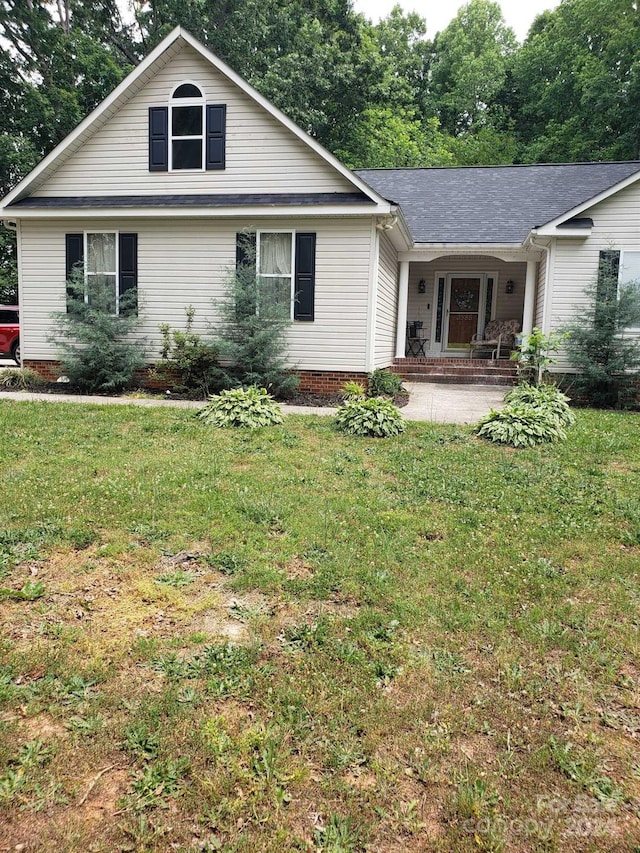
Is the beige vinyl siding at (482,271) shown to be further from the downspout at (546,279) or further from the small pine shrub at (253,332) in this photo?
the small pine shrub at (253,332)

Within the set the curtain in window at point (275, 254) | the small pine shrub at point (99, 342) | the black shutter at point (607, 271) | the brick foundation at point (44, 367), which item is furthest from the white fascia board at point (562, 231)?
the brick foundation at point (44, 367)

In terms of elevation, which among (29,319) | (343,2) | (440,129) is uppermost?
(343,2)

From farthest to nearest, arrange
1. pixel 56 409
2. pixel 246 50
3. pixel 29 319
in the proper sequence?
pixel 246 50
pixel 29 319
pixel 56 409

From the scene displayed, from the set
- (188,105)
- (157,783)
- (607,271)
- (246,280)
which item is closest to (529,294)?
(607,271)

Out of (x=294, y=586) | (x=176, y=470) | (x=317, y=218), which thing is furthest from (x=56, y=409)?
(x=294, y=586)

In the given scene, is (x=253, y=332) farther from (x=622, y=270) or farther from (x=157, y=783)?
(x=157, y=783)

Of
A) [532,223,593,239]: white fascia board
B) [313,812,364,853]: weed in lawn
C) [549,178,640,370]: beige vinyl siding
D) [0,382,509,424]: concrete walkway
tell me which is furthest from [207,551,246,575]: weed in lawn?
[532,223,593,239]: white fascia board

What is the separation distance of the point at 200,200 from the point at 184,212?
0.44 metres

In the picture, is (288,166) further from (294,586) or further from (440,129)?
(440,129)

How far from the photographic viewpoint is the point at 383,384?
10.3 meters

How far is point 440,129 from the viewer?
31.9 m

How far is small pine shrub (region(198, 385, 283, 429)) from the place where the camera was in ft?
24.3

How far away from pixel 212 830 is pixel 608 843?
1195 millimetres

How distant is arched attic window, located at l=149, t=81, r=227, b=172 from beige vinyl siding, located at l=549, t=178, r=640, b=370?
652 cm
